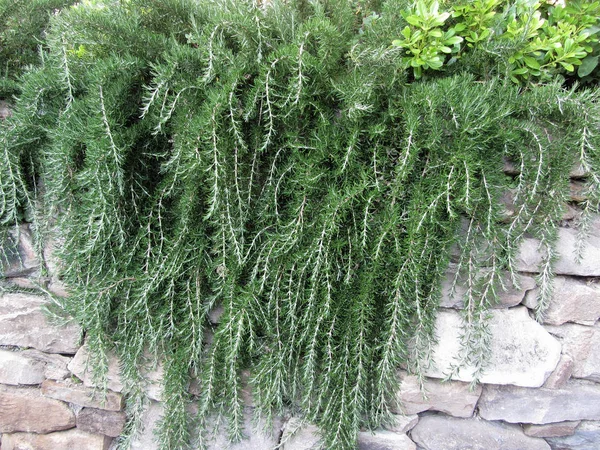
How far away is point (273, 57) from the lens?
141 centimetres

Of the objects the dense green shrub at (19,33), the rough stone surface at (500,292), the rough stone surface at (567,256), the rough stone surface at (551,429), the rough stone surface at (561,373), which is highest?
the dense green shrub at (19,33)

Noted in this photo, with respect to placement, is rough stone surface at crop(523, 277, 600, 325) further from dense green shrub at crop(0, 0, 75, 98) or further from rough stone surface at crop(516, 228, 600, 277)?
dense green shrub at crop(0, 0, 75, 98)

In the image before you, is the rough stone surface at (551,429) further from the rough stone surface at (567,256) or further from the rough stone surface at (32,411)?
the rough stone surface at (32,411)

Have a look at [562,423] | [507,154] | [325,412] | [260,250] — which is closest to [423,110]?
[507,154]

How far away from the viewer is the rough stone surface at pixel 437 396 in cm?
168

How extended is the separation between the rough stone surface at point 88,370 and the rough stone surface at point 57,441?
12.0 inches

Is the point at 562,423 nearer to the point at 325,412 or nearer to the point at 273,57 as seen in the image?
the point at 325,412

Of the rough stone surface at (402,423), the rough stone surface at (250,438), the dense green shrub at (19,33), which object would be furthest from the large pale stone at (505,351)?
the dense green shrub at (19,33)

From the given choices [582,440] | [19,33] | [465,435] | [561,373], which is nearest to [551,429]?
[582,440]

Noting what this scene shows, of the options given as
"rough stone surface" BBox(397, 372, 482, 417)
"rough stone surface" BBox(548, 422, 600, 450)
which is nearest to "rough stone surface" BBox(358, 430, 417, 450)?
"rough stone surface" BBox(397, 372, 482, 417)

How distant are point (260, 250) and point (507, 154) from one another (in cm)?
98

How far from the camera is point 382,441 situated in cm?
174

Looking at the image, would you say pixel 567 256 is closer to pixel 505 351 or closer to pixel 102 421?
pixel 505 351

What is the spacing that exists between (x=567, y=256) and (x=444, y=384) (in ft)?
2.37
